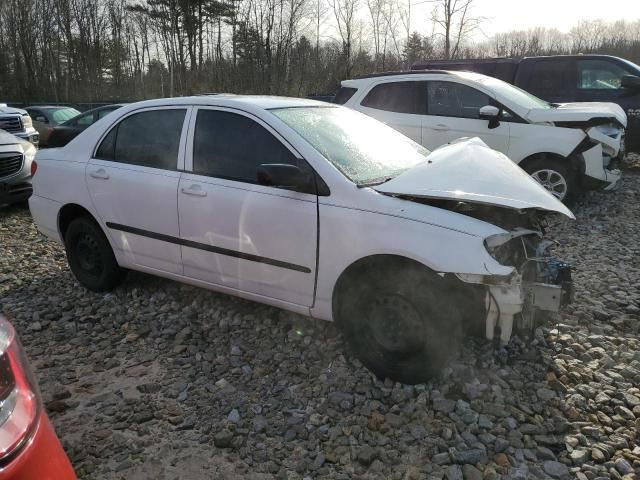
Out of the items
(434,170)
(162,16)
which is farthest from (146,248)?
(162,16)

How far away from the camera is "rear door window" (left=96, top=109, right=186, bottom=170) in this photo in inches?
150

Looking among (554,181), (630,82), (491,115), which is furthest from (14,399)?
(630,82)

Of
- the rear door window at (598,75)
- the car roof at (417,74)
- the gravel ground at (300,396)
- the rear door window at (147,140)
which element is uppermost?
the rear door window at (598,75)

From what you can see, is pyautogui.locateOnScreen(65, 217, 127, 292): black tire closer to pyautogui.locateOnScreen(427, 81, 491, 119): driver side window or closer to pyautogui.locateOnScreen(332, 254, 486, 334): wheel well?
pyautogui.locateOnScreen(332, 254, 486, 334): wheel well

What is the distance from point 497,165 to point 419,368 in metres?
1.42

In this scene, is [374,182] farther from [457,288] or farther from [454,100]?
[454,100]

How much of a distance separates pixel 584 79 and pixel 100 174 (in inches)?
329

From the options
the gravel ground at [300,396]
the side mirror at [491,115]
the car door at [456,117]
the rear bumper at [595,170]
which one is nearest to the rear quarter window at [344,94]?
the car door at [456,117]

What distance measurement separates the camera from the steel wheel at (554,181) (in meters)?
6.57

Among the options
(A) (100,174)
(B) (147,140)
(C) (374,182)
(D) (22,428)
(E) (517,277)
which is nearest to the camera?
(D) (22,428)

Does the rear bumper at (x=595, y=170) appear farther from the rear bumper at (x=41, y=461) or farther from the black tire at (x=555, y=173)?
the rear bumper at (x=41, y=461)

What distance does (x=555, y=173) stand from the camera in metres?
6.60

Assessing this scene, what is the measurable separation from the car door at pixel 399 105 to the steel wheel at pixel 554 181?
1676 millimetres

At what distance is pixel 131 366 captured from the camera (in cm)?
334
